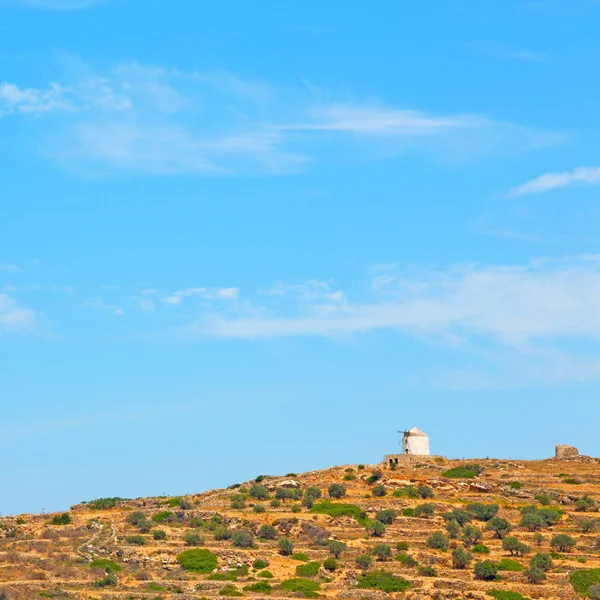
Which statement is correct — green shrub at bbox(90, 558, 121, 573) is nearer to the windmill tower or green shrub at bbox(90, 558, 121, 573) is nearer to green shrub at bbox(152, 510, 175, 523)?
green shrub at bbox(152, 510, 175, 523)

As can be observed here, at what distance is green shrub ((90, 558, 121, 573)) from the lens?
69188 millimetres

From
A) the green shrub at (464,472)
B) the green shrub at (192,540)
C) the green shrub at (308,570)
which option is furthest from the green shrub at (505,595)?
the green shrub at (464,472)

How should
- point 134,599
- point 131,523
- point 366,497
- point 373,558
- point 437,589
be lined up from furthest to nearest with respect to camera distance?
point 366,497 < point 131,523 < point 373,558 < point 437,589 < point 134,599

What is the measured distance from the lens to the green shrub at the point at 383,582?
6812 centimetres

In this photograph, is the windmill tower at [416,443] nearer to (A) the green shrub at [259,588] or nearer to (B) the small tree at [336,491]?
(B) the small tree at [336,491]

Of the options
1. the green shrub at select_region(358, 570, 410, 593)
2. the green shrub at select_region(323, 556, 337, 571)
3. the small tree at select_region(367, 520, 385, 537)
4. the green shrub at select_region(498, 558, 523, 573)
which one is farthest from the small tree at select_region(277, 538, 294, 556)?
the green shrub at select_region(498, 558, 523, 573)

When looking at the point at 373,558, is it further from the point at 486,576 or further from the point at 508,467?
the point at 508,467

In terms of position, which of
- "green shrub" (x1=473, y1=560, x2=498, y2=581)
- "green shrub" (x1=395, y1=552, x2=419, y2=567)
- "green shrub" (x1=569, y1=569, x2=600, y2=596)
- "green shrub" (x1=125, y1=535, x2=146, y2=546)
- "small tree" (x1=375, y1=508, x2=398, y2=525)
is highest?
"small tree" (x1=375, y1=508, x2=398, y2=525)

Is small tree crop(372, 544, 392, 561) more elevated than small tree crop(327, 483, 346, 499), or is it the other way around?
small tree crop(327, 483, 346, 499)

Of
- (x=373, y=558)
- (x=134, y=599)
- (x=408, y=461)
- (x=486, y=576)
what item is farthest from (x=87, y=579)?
(x=408, y=461)

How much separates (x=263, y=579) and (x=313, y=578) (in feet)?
10.4

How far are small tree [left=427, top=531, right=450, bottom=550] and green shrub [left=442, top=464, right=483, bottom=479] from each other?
19644 millimetres

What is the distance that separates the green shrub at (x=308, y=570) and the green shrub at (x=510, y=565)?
36.6 feet

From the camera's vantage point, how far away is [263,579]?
69000mm
